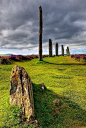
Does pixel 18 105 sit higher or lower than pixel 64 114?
higher

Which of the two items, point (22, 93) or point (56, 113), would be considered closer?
point (22, 93)

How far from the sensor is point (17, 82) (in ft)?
21.1

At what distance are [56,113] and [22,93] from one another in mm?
2171

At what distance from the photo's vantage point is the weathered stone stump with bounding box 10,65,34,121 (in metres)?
5.60

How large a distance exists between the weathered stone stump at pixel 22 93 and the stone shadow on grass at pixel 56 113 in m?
0.60

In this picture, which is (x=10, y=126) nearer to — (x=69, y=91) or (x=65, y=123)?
(x=65, y=123)

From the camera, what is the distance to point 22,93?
19.9 ft

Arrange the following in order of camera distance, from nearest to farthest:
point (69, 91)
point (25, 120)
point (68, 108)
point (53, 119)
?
point (25, 120)
point (53, 119)
point (68, 108)
point (69, 91)

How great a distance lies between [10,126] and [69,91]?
5.99 m

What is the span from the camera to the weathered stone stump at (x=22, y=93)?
560cm

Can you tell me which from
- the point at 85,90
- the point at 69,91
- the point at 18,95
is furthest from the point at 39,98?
the point at 85,90

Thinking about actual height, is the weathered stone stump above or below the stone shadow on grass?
above

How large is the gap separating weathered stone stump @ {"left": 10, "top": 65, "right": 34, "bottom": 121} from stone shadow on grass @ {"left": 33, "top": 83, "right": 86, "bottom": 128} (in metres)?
0.60

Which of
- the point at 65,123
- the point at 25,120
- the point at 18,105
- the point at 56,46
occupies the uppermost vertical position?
the point at 56,46
